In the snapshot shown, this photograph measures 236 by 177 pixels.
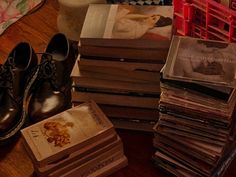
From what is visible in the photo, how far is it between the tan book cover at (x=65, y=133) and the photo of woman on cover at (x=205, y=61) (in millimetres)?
293

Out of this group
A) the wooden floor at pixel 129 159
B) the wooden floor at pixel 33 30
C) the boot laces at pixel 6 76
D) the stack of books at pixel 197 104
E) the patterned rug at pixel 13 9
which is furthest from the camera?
the patterned rug at pixel 13 9

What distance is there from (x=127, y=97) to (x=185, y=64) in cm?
29

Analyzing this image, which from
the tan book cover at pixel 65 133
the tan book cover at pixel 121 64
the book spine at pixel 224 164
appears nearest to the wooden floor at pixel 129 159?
the book spine at pixel 224 164

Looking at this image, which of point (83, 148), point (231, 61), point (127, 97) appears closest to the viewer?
point (231, 61)

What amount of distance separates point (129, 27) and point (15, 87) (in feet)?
1.48

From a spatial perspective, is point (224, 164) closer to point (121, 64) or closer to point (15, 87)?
point (121, 64)

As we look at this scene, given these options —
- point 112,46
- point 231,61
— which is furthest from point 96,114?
point 231,61

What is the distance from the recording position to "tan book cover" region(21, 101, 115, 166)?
1.13m

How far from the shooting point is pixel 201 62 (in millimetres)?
1039

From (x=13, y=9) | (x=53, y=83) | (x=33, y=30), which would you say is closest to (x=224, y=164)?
(x=53, y=83)

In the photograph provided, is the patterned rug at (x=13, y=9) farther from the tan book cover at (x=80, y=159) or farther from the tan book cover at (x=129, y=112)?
the tan book cover at (x=80, y=159)

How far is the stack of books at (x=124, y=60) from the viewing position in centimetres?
119

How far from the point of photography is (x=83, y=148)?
1.17 m

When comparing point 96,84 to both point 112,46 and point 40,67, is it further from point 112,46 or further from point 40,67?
point 40,67
